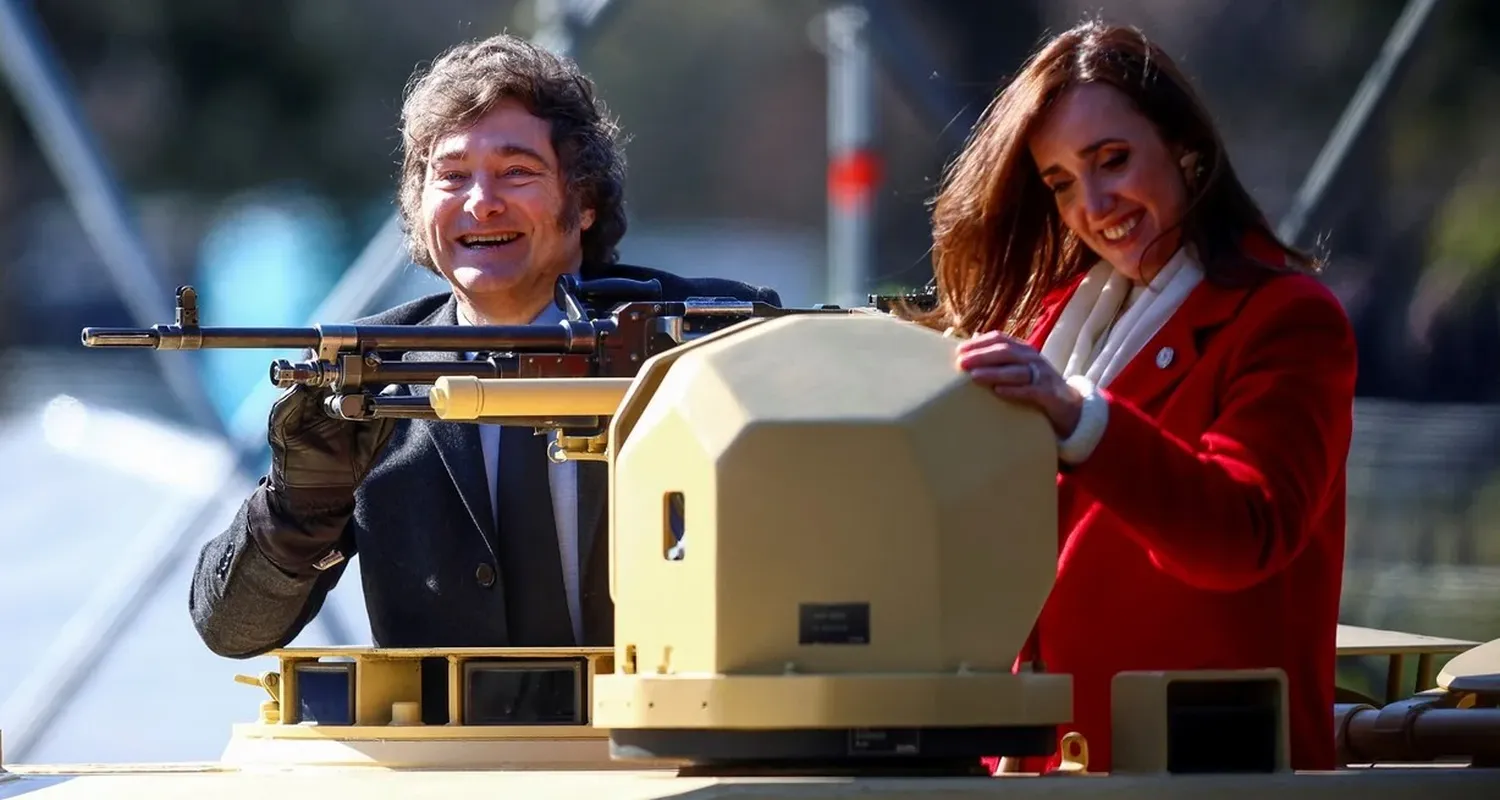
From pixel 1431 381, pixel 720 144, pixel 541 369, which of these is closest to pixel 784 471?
pixel 541 369

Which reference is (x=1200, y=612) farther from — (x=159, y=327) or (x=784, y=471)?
(x=159, y=327)

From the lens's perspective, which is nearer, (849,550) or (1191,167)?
(849,550)

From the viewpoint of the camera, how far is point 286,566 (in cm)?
363

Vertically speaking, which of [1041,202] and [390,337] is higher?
[1041,202]

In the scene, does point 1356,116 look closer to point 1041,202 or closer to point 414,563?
point 414,563

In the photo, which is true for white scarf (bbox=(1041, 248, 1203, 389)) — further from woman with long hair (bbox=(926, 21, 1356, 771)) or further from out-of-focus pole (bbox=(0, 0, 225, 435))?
out-of-focus pole (bbox=(0, 0, 225, 435))

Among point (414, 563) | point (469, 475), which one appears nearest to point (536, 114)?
point (469, 475)

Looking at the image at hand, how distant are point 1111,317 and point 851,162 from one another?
3964 millimetres

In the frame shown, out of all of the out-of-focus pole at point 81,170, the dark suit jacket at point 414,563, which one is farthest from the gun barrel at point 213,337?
the out-of-focus pole at point 81,170

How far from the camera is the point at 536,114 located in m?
4.00

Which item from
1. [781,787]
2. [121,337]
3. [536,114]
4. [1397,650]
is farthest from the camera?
[536,114]

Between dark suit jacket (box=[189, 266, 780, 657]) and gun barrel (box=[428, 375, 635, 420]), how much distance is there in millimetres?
999

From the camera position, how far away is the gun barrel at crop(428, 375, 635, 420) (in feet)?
8.81

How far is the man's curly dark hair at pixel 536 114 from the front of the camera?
3969mm
